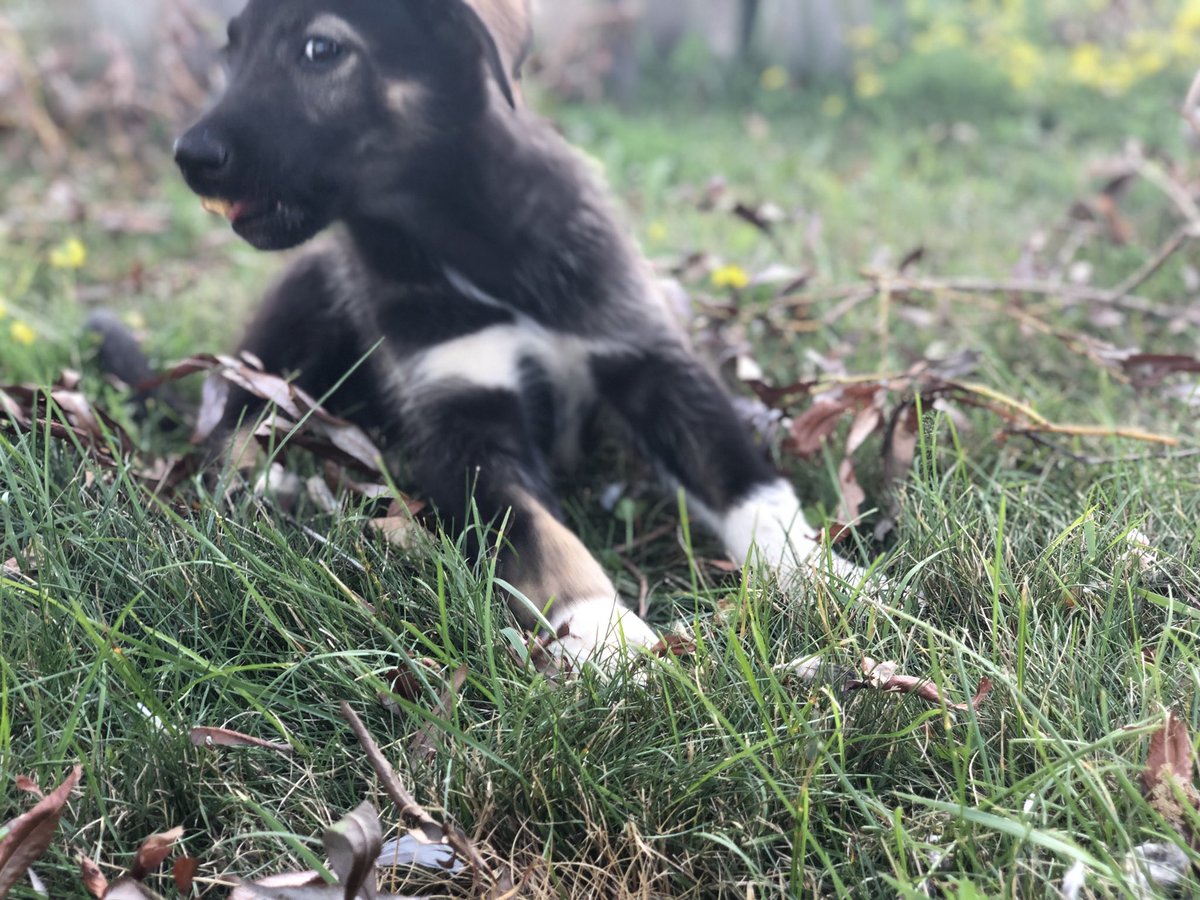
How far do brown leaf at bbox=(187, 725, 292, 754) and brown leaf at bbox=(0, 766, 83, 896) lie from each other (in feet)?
0.57

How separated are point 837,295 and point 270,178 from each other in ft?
5.80

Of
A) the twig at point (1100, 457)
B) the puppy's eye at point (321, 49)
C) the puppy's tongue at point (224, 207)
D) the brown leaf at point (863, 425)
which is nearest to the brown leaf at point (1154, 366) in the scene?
the twig at point (1100, 457)

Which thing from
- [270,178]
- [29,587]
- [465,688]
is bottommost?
[465,688]

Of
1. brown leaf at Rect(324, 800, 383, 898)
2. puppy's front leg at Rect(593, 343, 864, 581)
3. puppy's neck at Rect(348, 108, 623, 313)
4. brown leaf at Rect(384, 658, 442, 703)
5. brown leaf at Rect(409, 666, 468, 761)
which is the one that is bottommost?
puppy's front leg at Rect(593, 343, 864, 581)

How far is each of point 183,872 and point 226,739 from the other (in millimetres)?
186

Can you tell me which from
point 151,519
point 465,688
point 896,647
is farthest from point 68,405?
point 896,647

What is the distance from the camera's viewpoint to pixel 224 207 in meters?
1.95

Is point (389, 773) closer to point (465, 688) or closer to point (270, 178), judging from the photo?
point (465, 688)

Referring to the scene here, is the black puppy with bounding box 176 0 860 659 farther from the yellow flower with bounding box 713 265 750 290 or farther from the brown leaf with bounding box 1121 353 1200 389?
the brown leaf with bounding box 1121 353 1200 389

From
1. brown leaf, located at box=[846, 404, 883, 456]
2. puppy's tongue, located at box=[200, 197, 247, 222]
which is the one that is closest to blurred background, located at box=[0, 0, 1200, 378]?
brown leaf, located at box=[846, 404, 883, 456]

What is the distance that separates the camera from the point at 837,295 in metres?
3.14

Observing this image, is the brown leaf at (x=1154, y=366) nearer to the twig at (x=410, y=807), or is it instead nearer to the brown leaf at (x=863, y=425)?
the brown leaf at (x=863, y=425)

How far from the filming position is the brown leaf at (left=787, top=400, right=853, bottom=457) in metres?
2.28

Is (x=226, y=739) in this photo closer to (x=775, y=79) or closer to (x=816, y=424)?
(x=816, y=424)
